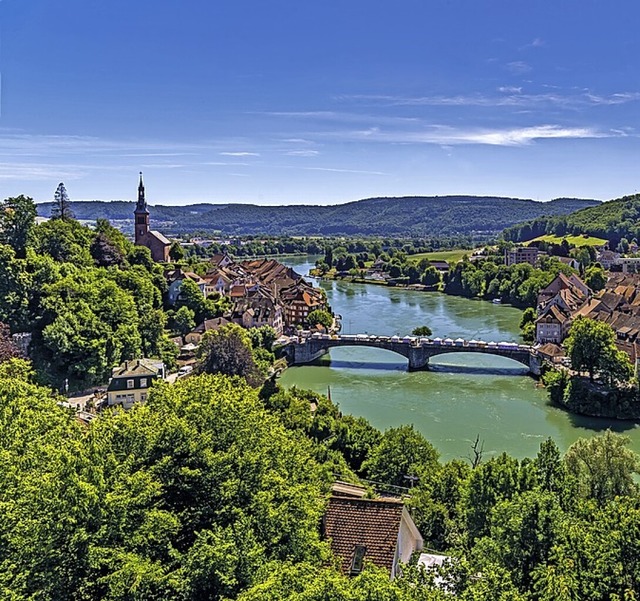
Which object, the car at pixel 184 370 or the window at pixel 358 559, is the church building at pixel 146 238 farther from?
the window at pixel 358 559

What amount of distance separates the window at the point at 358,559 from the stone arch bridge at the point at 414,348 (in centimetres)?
2295

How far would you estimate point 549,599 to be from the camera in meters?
6.17

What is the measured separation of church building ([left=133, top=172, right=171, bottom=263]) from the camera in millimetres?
44531

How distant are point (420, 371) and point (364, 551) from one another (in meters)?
23.4

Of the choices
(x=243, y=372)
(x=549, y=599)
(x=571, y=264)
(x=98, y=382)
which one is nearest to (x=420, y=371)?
(x=243, y=372)

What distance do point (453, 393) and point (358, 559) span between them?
1962 cm

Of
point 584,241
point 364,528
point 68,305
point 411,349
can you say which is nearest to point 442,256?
point 584,241

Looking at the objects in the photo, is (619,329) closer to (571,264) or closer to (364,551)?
(364,551)

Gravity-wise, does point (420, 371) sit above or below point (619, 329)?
below

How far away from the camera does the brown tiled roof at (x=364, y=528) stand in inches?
317

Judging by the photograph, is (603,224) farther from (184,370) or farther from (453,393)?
(184,370)

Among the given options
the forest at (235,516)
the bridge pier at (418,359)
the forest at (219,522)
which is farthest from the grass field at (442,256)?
the forest at (219,522)

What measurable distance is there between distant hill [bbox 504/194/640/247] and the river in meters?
50.1

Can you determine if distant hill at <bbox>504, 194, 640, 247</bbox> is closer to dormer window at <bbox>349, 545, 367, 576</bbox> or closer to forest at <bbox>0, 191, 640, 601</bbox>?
forest at <bbox>0, 191, 640, 601</bbox>
